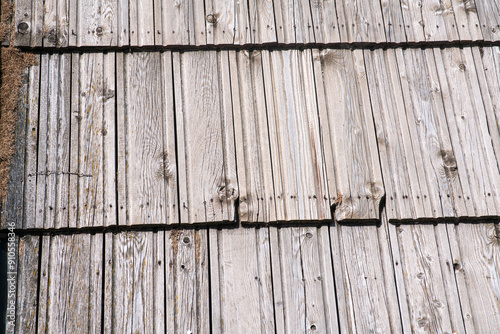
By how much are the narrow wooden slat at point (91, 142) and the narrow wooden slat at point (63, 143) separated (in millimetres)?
87

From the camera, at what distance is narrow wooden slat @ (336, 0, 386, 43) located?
3869 millimetres

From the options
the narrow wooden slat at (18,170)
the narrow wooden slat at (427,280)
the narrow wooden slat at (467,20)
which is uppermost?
the narrow wooden slat at (467,20)

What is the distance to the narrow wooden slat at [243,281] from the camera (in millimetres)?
3145

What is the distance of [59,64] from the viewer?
11.8 ft

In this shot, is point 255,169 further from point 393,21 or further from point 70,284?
point 393,21

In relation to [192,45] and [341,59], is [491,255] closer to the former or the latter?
[341,59]

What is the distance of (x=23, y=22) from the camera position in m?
3.65

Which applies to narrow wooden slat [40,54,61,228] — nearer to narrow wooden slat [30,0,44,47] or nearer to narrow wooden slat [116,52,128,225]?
narrow wooden slat [30,0,44,47]

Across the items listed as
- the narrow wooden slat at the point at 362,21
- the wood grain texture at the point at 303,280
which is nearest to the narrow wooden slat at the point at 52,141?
the wood grain texture at the point at 303,280

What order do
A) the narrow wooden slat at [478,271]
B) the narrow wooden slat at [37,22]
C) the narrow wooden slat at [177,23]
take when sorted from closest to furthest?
the narrow wooden slat at [478,271]
the narrow wooden slat at [37,22]
the narrow wooden slat at [177,23]

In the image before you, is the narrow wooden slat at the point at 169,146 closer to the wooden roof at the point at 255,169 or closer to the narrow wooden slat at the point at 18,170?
the wooden roof at the point at 255,169

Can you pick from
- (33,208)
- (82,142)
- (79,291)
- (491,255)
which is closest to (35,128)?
(82,142)

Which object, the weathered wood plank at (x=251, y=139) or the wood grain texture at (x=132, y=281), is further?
the weathered wood plank at (x=251, y=139)

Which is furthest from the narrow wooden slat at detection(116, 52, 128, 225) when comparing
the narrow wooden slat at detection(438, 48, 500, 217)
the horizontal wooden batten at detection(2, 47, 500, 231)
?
the narrow wooden slat at detection(438, 48, 500, 217)
